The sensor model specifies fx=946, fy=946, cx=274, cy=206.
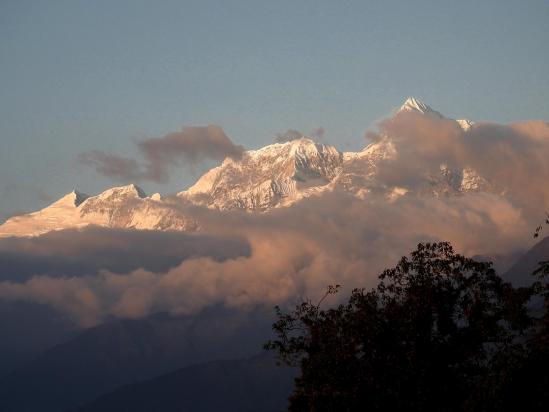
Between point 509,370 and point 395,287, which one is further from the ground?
point 395,287

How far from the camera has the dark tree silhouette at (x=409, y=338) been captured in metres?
68.4

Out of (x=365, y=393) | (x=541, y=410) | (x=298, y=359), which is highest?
(x=298, y=359)

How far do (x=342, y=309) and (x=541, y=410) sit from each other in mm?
25488

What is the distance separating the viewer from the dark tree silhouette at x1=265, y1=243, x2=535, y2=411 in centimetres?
6844

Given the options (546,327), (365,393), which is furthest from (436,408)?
(546,327)

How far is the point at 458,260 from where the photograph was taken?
252 ft

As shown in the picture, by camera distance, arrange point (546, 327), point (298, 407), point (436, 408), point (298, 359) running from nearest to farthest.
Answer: point (546, 327) < point (436, 408) < point (298, 407) < point (298, 359)

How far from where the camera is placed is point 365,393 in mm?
67562

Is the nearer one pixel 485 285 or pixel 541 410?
pixel 541 410

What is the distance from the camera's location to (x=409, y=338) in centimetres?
7188

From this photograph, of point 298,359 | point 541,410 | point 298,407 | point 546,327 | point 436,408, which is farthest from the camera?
point 298,359

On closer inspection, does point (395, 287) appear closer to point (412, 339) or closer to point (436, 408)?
point (412, 339)

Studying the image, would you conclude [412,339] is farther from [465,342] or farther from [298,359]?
[298,359]

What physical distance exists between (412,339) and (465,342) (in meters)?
4.39
